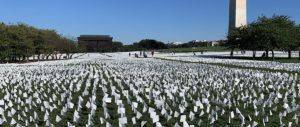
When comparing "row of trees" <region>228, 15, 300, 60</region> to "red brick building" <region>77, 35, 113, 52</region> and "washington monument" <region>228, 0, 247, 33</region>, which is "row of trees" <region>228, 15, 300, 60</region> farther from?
"red brick building" <region>77, 35, 113, 52</region>

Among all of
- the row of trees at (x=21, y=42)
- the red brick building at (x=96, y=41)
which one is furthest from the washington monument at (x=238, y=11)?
the red brick building at (x=96, y=41)

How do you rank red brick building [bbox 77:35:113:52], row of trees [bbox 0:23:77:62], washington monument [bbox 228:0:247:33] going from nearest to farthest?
row of trees [bbox 0:23:77:62], washington monument [bbox 228:0:247:33], red brick building [bbox 77:35:113:52]

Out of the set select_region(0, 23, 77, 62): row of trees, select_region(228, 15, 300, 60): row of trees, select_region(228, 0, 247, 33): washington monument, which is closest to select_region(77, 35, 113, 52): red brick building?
select_region(228, 0, 247, 33): washington monument

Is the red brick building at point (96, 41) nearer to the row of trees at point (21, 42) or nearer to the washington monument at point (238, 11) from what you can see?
the washington monument at point (238, 11)

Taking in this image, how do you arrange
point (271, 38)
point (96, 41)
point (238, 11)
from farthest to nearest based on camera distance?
point (96, 41)
point (238, 11)
point (271, 38)

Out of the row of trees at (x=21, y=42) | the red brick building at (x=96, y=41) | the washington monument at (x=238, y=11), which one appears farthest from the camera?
the red brick building at (x=96, y=41)

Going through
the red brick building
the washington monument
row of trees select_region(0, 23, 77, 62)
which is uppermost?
the washington monument

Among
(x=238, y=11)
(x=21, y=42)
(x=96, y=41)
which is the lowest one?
(x=21, y=42)

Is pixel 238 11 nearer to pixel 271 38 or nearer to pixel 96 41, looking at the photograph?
pixel 271 38

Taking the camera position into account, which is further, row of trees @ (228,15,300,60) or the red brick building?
the red brick building

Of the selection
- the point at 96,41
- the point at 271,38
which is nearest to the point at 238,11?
the point at 271,38

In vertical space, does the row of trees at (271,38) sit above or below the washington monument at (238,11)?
below

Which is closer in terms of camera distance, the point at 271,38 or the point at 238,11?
the point at 271,38

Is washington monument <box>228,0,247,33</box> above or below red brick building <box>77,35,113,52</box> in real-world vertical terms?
above
